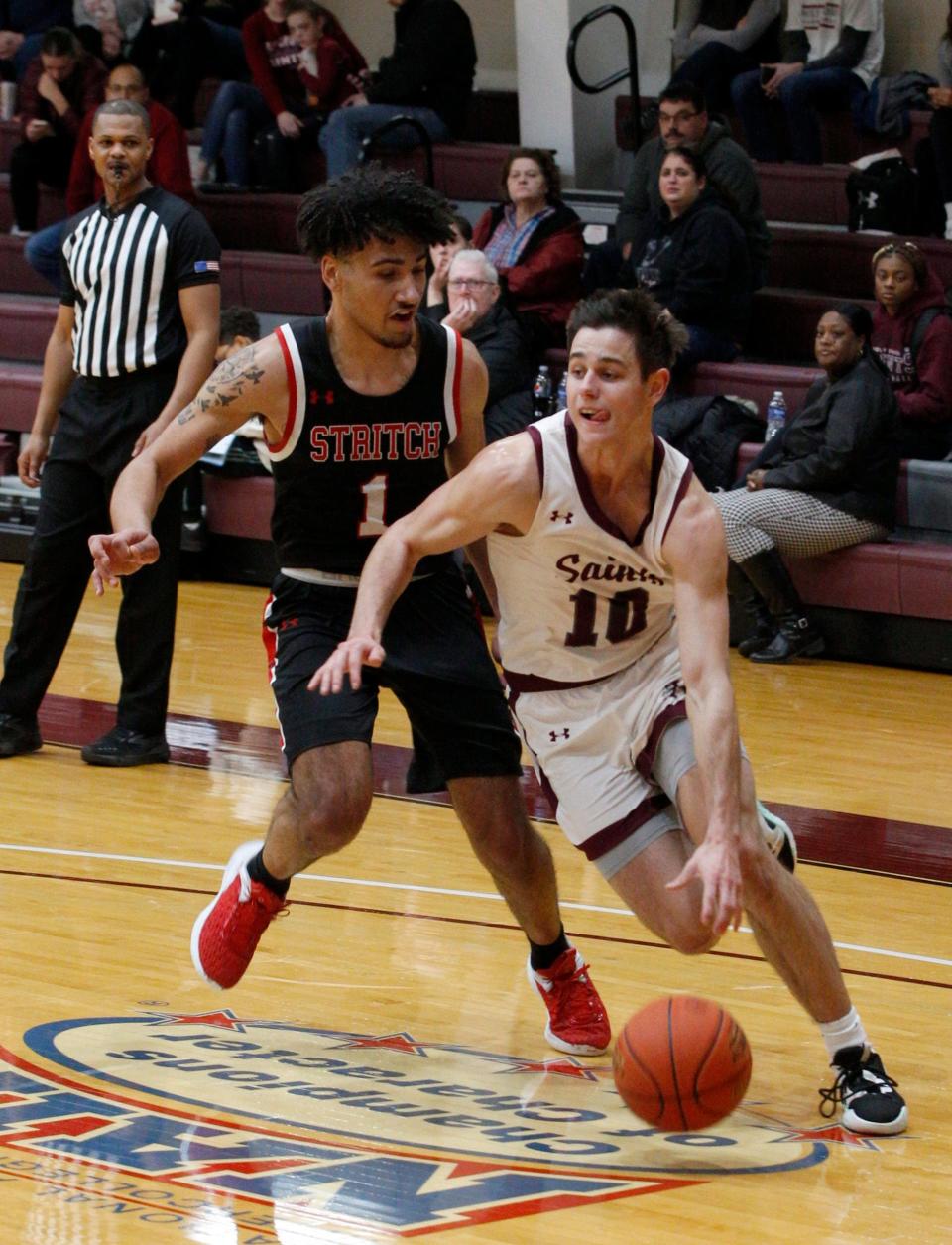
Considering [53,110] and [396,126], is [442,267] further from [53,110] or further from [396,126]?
[53,110]

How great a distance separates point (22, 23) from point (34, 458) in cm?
918

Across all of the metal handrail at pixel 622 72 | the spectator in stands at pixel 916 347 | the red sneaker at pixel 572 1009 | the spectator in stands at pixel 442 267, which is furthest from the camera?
the metal handrail at pixel 622 72

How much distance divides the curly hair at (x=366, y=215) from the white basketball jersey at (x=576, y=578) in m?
0.56

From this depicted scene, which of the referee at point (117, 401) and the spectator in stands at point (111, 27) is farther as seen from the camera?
the spectator in stands at point (111, 27)

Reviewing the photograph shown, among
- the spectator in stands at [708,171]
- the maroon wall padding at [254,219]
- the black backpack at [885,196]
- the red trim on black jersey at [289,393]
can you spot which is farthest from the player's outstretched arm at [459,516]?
the maroon wall padding at [254,219]

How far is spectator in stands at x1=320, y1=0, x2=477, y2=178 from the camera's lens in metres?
12.0

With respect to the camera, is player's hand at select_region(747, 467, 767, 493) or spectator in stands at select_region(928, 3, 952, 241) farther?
spectator in stands at select_region(928, 3, 952, 241)

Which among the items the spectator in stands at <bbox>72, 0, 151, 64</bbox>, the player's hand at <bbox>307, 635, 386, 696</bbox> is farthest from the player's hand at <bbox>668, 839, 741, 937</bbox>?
the spectator in stands at <bbox>72, 0, 151, 64</bbox>

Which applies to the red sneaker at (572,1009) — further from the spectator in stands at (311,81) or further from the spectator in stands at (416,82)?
the spectator in stands at (311,81)

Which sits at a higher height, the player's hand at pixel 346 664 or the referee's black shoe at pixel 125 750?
the player's hand at pixel 346 664

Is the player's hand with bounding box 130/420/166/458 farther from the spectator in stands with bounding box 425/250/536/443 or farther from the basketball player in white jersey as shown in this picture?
the spectator in stands with bounding box 425/250/536/443

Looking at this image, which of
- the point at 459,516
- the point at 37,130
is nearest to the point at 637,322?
the point at 459,516

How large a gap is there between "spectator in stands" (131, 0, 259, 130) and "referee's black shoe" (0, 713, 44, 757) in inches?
311

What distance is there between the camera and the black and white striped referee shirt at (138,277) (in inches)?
261
